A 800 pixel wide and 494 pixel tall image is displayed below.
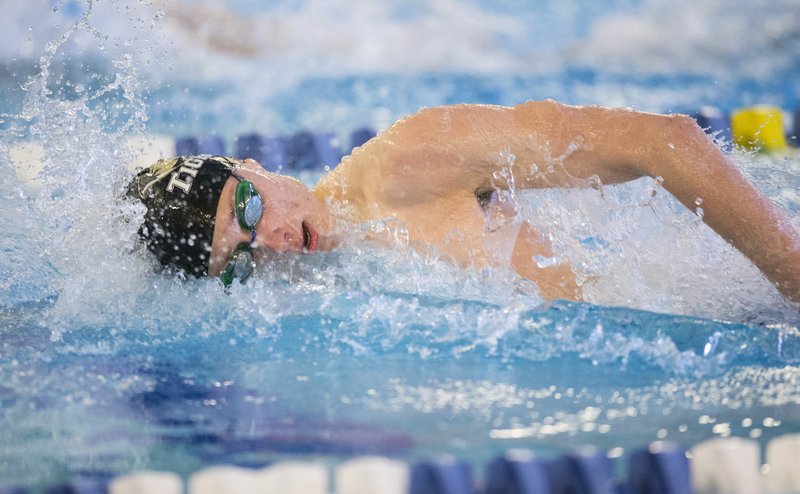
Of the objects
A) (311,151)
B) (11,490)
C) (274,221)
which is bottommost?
(11,490)

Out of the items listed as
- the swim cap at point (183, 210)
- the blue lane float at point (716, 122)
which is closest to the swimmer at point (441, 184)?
the swim cap at point (183, 210)

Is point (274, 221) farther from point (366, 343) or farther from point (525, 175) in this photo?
point (525, 175)

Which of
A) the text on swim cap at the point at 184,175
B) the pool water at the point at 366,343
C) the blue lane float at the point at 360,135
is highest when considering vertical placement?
the blue lane float at the point at 360,135

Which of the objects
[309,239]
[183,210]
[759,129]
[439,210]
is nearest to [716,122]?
[759,129]

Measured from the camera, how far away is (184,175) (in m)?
2.09

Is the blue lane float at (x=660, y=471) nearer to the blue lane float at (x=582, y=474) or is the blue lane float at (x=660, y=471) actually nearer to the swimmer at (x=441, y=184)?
the blue lane float at (x=582, y=474)

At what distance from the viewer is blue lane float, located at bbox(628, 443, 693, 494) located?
1.34 meters

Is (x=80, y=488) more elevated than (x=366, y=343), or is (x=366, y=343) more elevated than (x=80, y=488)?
(x=366, y=343)

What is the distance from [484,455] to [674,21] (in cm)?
725

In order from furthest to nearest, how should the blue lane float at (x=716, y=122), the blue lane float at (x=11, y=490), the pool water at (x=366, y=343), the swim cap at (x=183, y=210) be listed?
the blue lane float at (x=716, y=122) < the swim cap at (x=183, y=210) < the pool water at (x=366, y=343) < the blue lane float at (x=11, y=490)

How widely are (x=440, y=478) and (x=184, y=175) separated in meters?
1.11

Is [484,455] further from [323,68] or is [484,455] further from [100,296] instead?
[323,68]

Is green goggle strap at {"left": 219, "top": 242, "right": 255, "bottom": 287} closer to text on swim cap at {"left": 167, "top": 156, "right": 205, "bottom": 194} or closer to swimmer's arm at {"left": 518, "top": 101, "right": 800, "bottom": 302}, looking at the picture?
text on swim cap at {"left": 167, "top": 156, "right": 205, "bottom": 194}

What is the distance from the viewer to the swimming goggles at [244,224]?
6.83ft
